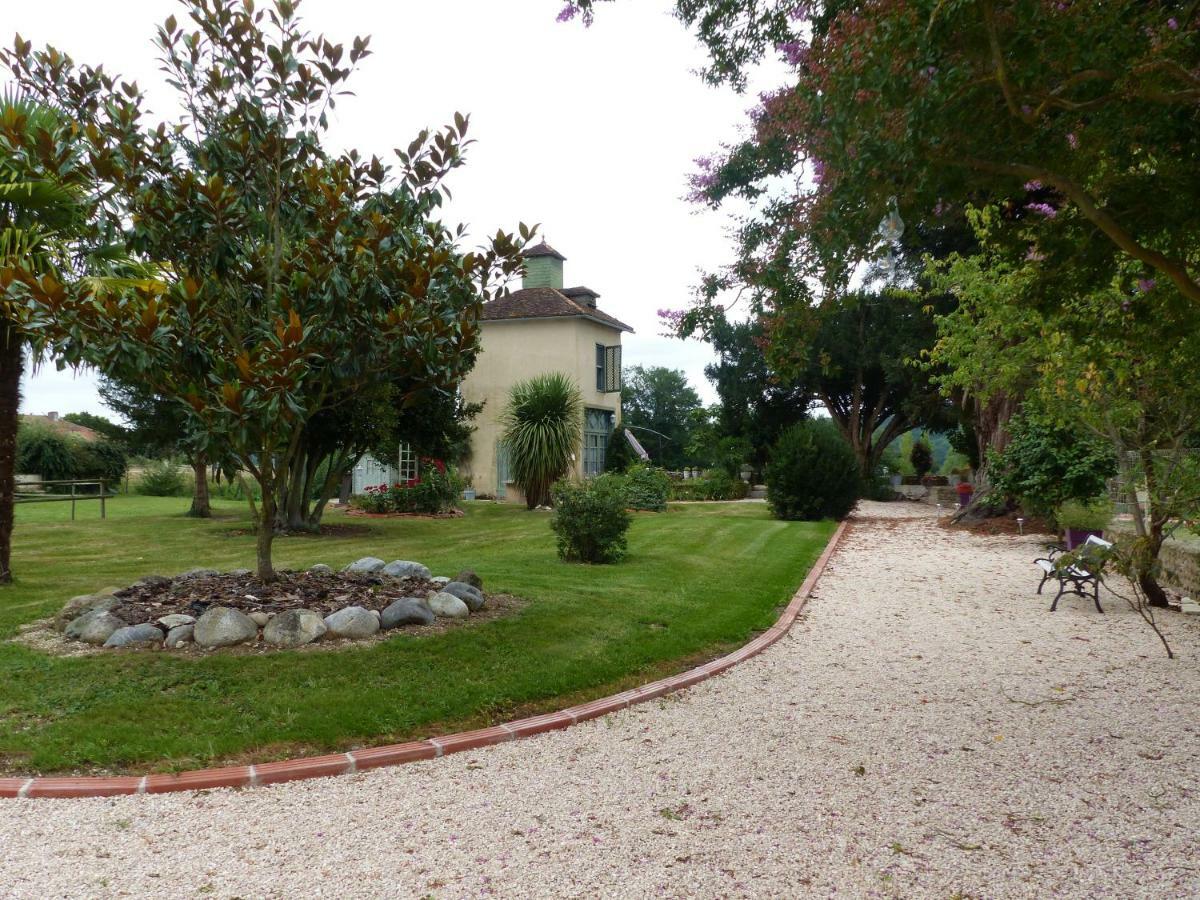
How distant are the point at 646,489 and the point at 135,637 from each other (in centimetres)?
1607

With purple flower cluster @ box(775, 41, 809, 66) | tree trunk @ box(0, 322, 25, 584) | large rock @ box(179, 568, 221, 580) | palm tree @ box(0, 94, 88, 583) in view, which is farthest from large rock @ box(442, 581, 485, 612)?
purple flower cluster @ box(775, 41, 809, 66)

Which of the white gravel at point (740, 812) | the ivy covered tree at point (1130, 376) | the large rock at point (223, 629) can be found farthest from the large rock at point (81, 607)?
the ivy covered tree at point (1130, 376)

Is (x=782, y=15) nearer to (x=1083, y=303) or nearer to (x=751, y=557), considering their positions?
(x=1083, y=303)

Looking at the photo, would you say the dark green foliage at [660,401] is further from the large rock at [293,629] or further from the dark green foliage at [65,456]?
the large rock at [293,629]

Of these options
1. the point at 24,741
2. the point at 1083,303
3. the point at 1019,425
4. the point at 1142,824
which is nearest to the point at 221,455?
the point at 24,741

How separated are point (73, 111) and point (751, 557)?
9638 mm

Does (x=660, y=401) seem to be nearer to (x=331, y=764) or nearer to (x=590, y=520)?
(x=590, y=520)

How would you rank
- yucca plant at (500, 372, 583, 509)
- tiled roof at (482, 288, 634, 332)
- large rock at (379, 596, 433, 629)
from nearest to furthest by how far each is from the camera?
large rock at (379, 596, 433, 629) < yucca plant at (500, 372, 583, 509) < tiled roof at (482, 288, 634, 332)

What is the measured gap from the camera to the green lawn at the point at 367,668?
14.9 ft

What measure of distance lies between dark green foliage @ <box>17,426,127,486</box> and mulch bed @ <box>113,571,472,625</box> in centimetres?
2597

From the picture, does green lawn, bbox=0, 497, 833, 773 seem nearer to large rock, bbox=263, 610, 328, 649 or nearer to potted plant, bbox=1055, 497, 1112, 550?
large rock, bbox=263, 610, 328, 649

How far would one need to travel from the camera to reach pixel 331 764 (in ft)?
14.3

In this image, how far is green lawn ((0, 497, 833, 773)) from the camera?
179 inches

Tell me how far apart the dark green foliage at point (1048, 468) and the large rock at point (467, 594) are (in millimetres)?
10822
